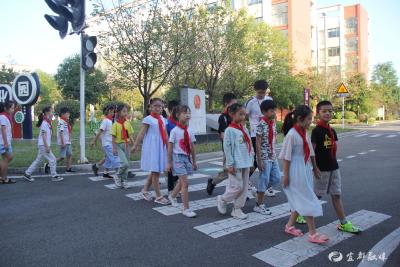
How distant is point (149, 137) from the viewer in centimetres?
616

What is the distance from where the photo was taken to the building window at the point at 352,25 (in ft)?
237

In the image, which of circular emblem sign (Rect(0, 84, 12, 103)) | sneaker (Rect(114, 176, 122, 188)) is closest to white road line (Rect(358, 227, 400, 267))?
sneaker (Rect(114, 176, 122, 188))

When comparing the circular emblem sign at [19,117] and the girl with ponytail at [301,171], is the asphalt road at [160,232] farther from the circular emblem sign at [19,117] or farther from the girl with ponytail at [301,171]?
the circular emblem sign at [19,117]

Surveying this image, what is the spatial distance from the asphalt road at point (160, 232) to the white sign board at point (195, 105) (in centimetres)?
867

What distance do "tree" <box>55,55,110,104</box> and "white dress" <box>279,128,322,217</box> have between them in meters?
31.4

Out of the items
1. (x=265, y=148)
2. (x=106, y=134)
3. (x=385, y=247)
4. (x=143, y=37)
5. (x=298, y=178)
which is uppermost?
(x=143, y=37)

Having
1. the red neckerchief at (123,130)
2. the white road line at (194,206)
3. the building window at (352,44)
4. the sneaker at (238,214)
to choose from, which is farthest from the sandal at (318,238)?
the building window at (352,44)

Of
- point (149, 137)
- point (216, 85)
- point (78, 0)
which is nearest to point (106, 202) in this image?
point (149, 137)

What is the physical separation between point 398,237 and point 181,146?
3.15m

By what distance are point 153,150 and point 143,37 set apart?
10.1m

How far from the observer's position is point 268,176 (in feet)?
18.2

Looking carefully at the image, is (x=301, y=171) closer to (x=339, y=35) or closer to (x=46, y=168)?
(x=46, y=168)

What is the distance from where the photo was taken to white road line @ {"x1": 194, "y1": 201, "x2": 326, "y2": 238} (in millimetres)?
4660

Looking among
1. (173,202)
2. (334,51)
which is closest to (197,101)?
(173,202)
